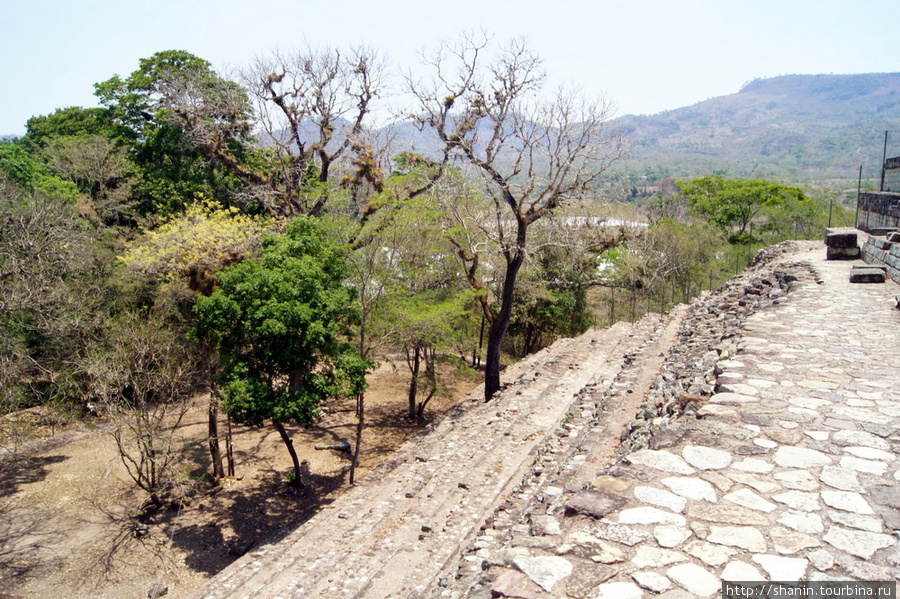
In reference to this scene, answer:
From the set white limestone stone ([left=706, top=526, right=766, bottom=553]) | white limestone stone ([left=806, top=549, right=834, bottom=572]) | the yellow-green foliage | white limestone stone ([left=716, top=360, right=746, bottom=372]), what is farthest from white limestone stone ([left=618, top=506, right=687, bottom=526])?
the yellow-green foliage

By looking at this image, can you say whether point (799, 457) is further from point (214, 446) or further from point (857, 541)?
point (214, 446)

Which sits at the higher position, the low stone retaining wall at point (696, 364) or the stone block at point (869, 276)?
the stone block at point (869, 276)

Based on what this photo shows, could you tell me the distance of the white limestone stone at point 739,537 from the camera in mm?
2895

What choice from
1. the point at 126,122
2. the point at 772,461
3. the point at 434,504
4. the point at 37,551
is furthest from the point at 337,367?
the point at 126,122

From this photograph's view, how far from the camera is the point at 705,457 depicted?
381 cm

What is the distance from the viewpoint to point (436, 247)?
13195 millimetres

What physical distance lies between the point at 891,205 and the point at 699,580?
55.9 ft

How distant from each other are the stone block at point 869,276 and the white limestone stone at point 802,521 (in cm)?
867

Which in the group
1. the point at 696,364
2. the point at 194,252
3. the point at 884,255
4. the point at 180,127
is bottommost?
the point at 696,364

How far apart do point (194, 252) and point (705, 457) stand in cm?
1104

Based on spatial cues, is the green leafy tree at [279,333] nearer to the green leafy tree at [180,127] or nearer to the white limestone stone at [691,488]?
the white limestone stone at [691,488]

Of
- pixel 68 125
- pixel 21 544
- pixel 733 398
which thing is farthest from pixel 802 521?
pixel 68 125

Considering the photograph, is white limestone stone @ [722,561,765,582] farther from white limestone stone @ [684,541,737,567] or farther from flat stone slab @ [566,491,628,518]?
flat stone slab @ [566,491,628,518]

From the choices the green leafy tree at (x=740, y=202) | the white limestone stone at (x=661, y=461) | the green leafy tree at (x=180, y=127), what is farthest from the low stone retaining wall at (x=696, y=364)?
the green leafy tree at (x=740, y=202)
